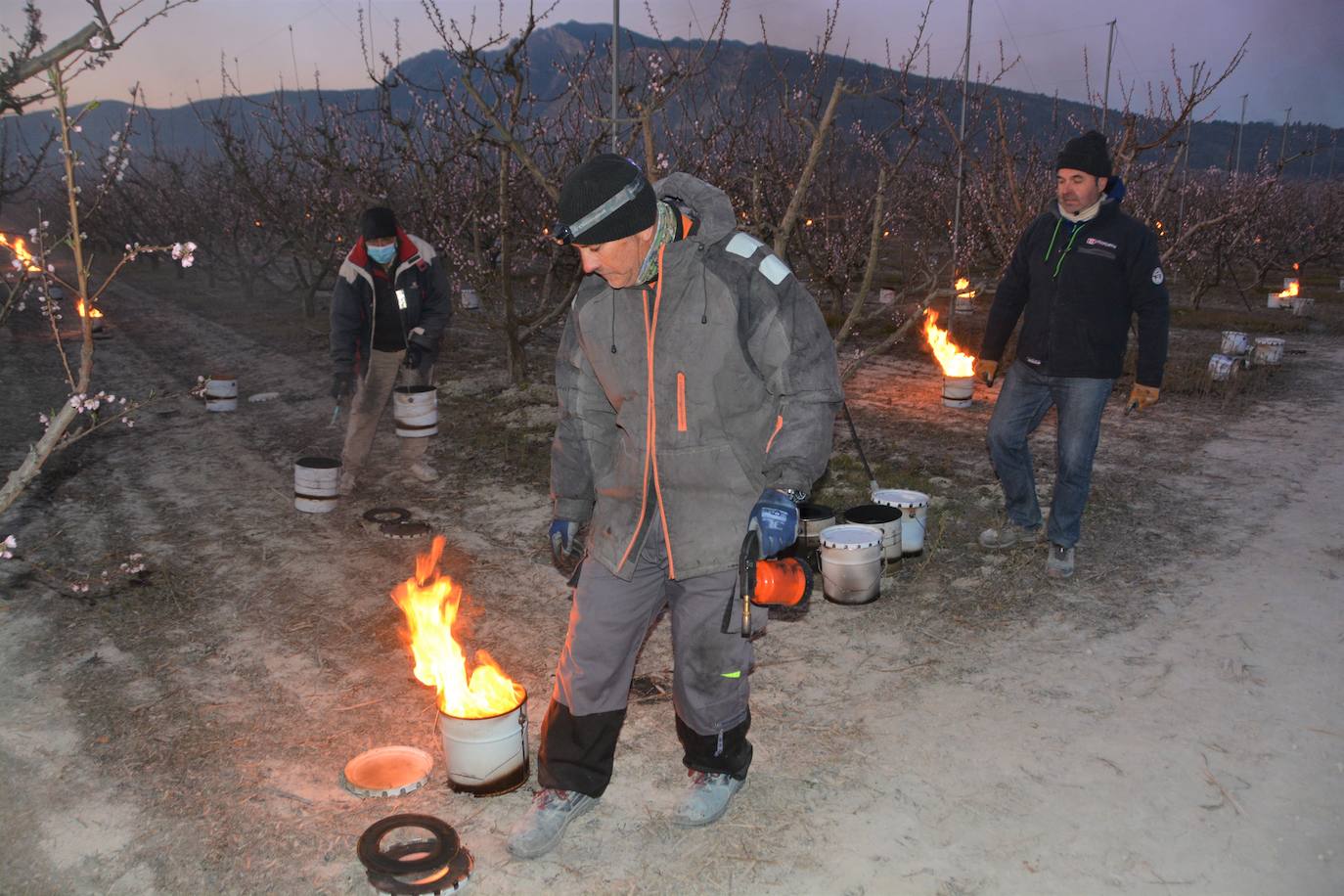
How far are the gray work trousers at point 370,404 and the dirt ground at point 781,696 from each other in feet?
1.08

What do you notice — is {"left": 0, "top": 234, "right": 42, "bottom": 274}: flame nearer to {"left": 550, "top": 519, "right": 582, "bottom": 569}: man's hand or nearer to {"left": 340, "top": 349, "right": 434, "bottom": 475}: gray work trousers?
{"left": 550, "top": 519, "right": 582, "bottom": 569}: man's hand

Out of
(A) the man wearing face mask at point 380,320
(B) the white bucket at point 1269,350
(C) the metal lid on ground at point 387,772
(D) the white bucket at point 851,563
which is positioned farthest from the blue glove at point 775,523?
(B) the white bucket at point 1269,350

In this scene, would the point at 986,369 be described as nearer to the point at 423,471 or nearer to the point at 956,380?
the point at 956,380

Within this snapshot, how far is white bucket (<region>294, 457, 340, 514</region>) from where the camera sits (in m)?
6.36

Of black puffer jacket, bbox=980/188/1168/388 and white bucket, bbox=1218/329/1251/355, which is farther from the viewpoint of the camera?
white bucket, bbox=1218/329/1251/355

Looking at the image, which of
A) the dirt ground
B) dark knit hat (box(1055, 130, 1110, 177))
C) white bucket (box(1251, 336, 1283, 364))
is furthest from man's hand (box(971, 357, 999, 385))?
white bucket (box(1251, 336, 1283, 364))

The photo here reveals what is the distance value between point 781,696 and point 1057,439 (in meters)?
2.19

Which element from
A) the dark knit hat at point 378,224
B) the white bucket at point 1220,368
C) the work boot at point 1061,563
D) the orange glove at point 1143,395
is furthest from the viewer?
the white bucket at point 1220,368

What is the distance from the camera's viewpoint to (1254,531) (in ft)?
19.7

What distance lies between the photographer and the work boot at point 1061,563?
5.28 metres

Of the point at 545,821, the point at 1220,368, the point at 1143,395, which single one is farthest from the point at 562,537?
the point at 1220,368

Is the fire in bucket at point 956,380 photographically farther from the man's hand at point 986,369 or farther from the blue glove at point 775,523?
the blue glove at point 775,523

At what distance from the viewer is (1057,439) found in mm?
5121

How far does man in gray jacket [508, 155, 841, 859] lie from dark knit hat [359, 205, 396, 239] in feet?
12.0
